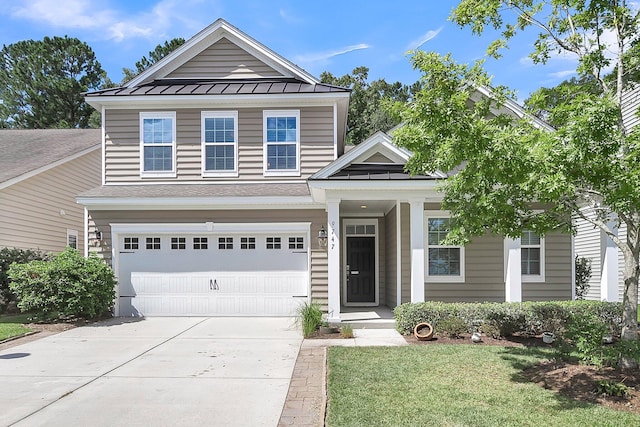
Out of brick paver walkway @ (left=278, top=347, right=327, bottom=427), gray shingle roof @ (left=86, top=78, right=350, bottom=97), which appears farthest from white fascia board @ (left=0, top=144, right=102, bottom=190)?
brick paver walkway @ (left=278, top=347, right=327, bottom=427)

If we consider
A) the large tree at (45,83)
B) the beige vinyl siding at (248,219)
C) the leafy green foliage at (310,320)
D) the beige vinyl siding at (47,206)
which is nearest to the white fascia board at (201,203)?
the beige vinyl siding at (248,219)

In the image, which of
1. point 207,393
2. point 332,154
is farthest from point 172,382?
point 332,154

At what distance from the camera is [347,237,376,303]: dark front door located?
14.4m

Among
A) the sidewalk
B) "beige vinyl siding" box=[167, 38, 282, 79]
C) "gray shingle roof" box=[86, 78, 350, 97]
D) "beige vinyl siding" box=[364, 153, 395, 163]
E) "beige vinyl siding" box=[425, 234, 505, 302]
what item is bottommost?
the sidewalk

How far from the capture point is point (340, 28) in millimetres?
14484

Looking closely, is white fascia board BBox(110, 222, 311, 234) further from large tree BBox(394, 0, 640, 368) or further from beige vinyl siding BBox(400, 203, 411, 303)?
large tree BBox(394, 0, 640, 368)

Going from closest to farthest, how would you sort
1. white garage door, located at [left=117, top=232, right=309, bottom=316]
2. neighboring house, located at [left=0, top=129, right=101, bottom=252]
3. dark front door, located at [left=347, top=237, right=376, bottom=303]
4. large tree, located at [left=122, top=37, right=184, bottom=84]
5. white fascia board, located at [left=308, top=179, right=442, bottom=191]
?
white fascia board, located at [left=308, top=179, right=442, bottom=191] → white garage door, located at [left=117, top=232, right=309, bottom=316] → dark front door, located at [left=347, top=237, right=376, bottom=303] → neighboring house, located at [left=0, top=129, right=101, bottom=252] → large tree, located at [left=122, top=37, right=184, bottom=84]

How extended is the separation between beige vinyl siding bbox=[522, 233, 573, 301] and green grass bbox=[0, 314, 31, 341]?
1196cm

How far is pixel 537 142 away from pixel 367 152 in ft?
18.3

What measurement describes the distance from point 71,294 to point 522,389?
9778 mm

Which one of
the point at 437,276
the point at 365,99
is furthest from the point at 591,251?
the point at 365,99

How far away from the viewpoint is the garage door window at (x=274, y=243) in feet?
41.5

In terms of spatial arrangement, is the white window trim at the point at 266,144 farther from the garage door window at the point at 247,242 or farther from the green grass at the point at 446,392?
the green grass at the point at 446,392

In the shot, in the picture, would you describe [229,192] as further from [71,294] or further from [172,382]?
[172,382]
